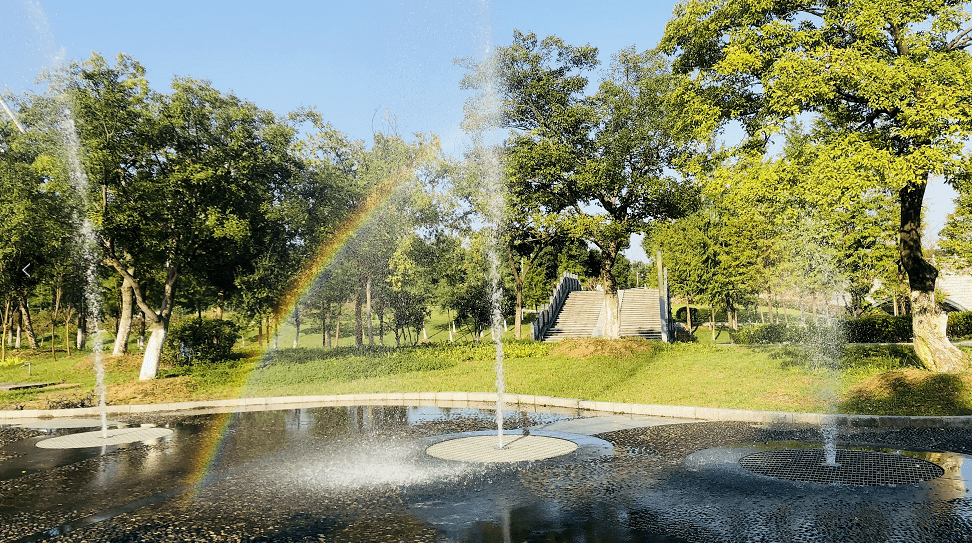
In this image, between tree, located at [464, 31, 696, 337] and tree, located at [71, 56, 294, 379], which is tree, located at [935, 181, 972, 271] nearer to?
tree, located at [464, 31, 696, 337]

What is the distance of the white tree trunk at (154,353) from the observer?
72.8 feet

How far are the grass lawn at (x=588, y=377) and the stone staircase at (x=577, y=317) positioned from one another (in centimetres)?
966

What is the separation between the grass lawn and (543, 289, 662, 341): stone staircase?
1010cm

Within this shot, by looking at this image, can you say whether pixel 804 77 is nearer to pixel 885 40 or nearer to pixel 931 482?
pixel 885 40

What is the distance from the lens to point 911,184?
15.6m

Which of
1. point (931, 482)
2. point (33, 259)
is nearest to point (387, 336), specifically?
point (33, 259)

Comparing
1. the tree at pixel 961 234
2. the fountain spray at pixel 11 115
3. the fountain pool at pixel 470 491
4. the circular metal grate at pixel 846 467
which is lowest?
the circular metal grate at pixel 846 467

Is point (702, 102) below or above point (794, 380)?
above

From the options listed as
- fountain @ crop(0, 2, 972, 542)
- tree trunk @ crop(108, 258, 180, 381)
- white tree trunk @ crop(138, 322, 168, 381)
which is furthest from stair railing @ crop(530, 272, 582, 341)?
fountain @ crop(0, 2, 972, 542)

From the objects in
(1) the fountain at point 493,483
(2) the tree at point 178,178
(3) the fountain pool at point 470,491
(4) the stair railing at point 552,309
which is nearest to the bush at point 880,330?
(4) the stair railing at point 552,309

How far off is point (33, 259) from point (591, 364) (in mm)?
30917

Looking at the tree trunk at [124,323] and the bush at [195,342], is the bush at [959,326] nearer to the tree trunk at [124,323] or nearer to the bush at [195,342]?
the bush at [195,342]

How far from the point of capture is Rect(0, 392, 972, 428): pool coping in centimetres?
1172

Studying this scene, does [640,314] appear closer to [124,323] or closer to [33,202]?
[124,323]
